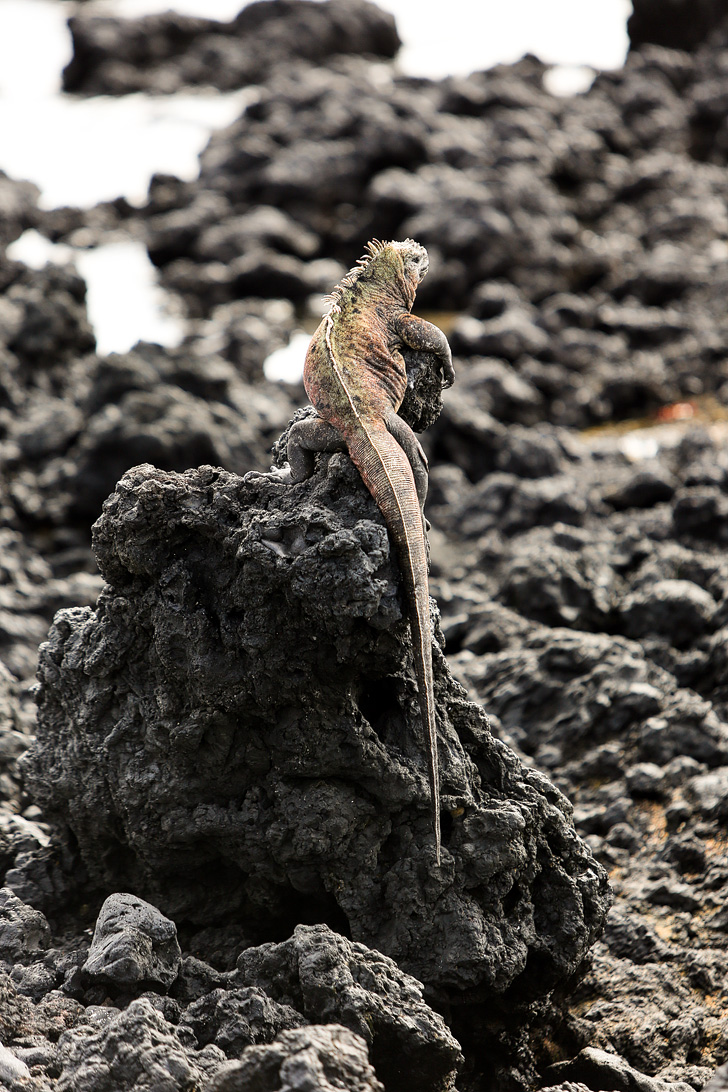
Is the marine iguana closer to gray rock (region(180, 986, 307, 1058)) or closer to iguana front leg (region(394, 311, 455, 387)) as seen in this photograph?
iguana front leg (region(394, 311, 455, 387))

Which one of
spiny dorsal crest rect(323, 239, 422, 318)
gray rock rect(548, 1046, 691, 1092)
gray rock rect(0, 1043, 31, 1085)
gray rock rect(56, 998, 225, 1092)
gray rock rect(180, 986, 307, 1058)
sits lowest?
gray rock rect(0, 1043, 31, 1085)

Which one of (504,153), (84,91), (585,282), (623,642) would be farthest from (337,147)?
(623,642)

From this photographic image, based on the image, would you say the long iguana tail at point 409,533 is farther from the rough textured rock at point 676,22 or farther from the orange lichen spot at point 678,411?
the rough textured rock at point 676,22

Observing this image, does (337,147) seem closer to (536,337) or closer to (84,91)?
(536,337)

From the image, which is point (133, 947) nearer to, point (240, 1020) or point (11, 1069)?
point (240, 1020)

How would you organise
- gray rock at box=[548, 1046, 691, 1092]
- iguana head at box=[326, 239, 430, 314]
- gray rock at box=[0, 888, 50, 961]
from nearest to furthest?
gray rock at box=[548, 1046, 691, 1092], gray rock at box=[0, 888, 50, 961], iguana head at box=[326, 239, 430, 314]

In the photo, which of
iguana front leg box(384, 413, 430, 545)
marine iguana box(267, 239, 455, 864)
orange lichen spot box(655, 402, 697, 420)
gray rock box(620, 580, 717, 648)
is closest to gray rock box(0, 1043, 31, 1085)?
marine iguana box(267, 239, 455, 864)
